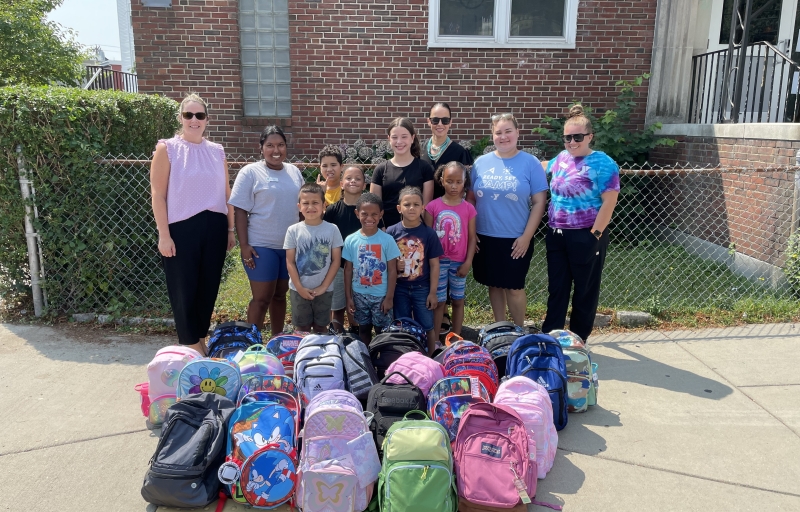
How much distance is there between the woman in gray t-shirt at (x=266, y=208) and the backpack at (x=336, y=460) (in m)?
1.50

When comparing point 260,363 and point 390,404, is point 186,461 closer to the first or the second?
point 260,363

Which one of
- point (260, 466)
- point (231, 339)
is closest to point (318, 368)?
point (260, 466)

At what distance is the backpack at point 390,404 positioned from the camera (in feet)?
10.2

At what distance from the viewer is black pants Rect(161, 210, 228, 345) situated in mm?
4039

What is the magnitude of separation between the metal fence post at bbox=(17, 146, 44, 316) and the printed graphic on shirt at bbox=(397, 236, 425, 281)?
3226 mm

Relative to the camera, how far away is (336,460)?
2.84 meters

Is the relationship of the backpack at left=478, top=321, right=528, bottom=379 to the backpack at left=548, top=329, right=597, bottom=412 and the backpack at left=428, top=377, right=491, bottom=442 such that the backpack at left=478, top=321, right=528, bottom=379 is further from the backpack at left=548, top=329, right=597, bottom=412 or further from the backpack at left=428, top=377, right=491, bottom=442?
the backpack at left=428, top=377, right=491, bottom=442

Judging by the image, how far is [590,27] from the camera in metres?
8.11

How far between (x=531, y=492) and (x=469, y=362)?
0.96m

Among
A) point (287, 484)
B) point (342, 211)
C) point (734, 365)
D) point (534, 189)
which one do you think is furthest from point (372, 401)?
point (734, 365)

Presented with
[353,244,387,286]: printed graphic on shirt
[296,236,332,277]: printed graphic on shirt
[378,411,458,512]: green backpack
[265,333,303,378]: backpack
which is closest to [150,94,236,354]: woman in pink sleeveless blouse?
[296,236,332,277]: printed graphic on shirt

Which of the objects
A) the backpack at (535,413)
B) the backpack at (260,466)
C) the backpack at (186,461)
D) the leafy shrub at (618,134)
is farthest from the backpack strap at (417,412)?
the leafy shrub at (618,134)

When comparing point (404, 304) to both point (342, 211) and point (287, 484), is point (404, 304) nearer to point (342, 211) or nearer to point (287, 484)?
point (342, 211)

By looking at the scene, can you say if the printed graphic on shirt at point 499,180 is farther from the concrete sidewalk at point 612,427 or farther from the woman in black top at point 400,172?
the concrete sidewalk at point 612,427
